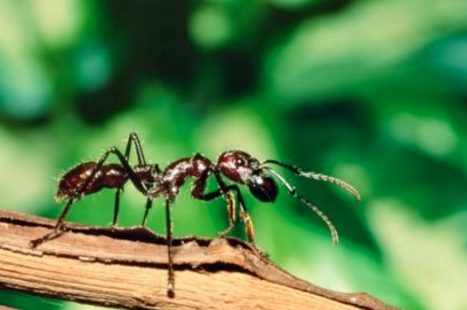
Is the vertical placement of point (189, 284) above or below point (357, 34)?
below

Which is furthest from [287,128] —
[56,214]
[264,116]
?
[56,214]

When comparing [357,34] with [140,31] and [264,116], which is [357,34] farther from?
[140,31]

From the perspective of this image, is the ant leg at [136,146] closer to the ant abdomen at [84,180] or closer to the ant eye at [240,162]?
the ant abdomen at [84,180]

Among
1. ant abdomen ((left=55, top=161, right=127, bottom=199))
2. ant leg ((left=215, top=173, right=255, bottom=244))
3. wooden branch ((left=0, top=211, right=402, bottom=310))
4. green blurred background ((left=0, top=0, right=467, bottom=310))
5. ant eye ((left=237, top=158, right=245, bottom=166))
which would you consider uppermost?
green blurred background ((left=0, top=0, right=467, bottom=310))

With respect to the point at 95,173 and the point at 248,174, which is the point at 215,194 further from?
the point at 95,173

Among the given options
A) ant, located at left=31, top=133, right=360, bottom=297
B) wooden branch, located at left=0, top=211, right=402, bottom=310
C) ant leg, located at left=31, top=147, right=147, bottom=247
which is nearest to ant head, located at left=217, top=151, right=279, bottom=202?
ant, located at left=31, top=133, right=360, bottom=297

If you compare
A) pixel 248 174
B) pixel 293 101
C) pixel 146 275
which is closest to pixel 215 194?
pixel 248 174

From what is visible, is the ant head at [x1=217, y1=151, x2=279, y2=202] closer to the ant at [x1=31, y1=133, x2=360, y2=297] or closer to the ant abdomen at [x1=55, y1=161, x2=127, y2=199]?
the ant at [x1=31, y1=133, x2=360, y2=297]
